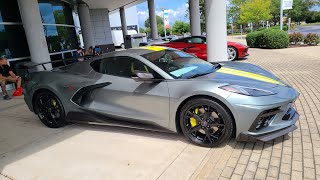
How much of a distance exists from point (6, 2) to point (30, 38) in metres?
1.74

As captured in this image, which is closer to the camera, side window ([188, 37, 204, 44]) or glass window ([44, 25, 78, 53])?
side window ([188, 37, 204, 44])

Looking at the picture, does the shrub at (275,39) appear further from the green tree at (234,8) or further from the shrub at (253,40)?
the green tree at (234,8)

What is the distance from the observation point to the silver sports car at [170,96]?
320 centimetres

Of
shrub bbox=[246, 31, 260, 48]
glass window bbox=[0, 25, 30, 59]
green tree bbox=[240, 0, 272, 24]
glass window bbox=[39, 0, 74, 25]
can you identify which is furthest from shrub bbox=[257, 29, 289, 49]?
green tree bbox=[240, 0, 272, 24]

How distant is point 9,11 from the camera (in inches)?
399

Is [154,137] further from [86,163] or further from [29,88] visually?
[29,88]

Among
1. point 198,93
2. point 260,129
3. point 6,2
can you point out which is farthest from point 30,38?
point 260,129

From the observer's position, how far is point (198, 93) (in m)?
3.36

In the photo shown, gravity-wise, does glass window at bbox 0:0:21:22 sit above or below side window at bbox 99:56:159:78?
above

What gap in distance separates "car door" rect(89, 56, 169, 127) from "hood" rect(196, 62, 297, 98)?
68cm

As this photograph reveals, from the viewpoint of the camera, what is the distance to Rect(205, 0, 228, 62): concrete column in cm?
722

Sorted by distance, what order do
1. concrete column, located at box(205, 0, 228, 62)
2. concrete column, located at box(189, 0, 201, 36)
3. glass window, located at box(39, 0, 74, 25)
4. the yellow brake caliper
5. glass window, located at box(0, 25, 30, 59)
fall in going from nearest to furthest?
the yellow brake caliper, concrete column, located at box(205, 0, 228, 62), glass window, located at box(0, 25, 30, 59), glass window, located at box(39, 0, 74, 25), concrete column, located at box(189, 0, 201, 36)

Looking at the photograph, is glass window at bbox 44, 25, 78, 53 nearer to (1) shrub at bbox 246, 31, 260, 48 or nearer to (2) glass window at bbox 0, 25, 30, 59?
(2) glass window at bbox 0, 25, 30, 59

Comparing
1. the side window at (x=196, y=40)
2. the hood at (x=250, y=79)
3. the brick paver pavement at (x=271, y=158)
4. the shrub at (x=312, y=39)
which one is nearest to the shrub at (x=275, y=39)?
the shrub at (x=312, y=39)
